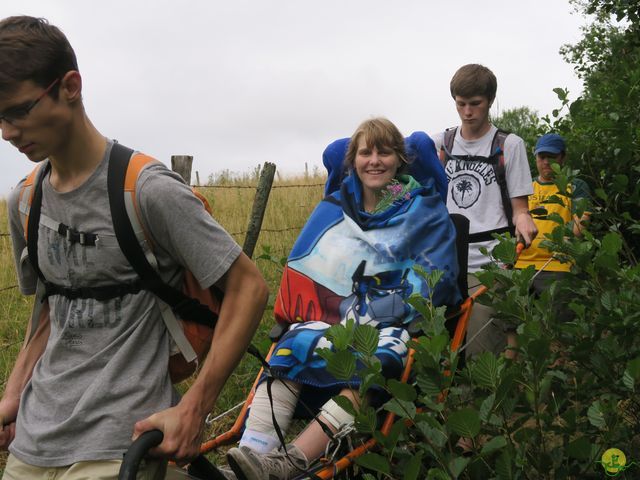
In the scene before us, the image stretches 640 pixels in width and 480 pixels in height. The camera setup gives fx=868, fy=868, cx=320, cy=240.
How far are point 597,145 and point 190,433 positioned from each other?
4581 millimetres

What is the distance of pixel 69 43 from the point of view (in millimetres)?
2324

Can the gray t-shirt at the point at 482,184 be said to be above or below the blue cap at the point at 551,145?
below

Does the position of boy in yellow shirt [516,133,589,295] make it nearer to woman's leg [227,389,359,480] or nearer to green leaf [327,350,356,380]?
woman's leg [227,389,359,480]

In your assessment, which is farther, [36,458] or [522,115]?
[522,115]

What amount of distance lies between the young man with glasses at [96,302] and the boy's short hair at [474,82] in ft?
11.3

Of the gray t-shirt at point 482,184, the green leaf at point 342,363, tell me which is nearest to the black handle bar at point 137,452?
the green leaf at point 342,363

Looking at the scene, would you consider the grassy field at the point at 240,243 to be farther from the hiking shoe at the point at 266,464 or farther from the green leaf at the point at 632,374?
the green leaf at the point at 632,374

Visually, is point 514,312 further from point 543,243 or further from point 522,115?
point 522,115

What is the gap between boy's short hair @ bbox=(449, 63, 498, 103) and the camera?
545 cm

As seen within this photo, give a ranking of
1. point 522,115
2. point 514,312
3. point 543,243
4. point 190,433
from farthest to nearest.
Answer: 1. point 522,115
2. point 543,243
3. point 514,312
4. point 190,433

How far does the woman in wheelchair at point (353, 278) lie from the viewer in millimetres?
3625

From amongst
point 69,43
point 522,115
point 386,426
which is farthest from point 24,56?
point 522,115

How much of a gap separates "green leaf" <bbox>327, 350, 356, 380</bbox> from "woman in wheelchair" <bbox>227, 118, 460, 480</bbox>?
→ 95 cm

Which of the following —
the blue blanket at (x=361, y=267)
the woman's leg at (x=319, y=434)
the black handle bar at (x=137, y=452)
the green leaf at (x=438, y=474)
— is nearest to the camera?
the black handle bar at (x=137, y=452)
